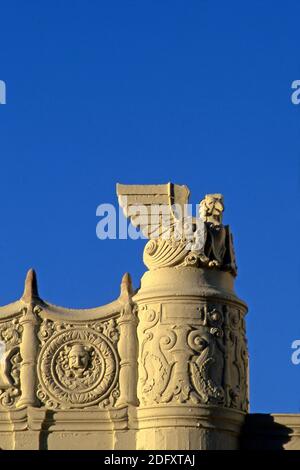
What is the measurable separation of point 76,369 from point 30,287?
4.50 feet

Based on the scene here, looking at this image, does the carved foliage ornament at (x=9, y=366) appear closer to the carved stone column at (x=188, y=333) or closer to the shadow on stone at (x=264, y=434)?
the carved stone column at (x=188, y=333)

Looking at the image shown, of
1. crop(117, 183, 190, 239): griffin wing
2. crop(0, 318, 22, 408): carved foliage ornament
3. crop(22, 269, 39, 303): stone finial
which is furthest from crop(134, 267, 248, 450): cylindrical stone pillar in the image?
crop(0, 318, 22, 408): carved foliage ornament

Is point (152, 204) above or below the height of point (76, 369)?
above

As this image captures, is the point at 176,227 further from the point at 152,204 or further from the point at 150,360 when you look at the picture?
the point at 150,360

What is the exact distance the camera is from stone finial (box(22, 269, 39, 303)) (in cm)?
4775

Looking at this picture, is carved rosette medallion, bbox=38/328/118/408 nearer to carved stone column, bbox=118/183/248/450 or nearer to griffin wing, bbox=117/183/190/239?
carved stone column, bbox=118/183/248/450

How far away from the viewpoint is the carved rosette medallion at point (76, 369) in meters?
47.3

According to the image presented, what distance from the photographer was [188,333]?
47219 mm

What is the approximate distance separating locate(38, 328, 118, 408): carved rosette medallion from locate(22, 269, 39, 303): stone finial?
674 mm

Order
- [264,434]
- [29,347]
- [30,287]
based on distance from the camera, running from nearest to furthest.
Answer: [264,434]
[29,347]
[30,287]

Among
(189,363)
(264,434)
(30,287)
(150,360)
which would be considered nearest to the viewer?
(189,363)

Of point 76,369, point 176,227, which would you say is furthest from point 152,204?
point 76,369

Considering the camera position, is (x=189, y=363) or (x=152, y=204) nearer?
(x=189, y=363)

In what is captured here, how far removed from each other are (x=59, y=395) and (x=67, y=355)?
23.3 inches
